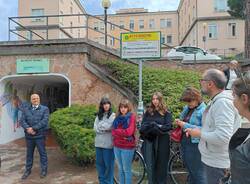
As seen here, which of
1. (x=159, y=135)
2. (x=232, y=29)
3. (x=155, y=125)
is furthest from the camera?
(x=232, y=29)

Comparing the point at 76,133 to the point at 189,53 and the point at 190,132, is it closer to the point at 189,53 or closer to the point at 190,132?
the point at 190,132

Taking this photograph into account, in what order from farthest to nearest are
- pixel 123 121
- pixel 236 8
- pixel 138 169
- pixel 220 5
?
1. pixel 220 5
2. pixel 236 8
3. pixel 138 169
4. pixel 123 121

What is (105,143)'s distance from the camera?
5992mm

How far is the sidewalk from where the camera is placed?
7090mm

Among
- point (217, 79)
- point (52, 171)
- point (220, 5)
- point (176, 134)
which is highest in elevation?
point (220, 5)

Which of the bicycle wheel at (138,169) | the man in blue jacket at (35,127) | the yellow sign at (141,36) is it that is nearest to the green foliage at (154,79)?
the yellow sign at (141,36)

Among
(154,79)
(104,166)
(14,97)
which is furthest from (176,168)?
(14,97)

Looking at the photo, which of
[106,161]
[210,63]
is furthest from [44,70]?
[210,63]

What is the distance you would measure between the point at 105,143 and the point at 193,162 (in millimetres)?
1634

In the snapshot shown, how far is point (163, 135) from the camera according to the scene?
18.6ft

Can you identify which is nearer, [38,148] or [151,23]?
[38,148]

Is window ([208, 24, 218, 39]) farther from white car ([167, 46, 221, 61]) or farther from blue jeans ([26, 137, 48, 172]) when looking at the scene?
blue jeans ([26, 137, 48, 172])

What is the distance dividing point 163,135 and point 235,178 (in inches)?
144

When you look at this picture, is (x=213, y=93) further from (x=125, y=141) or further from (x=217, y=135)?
(x=125, y=141)
